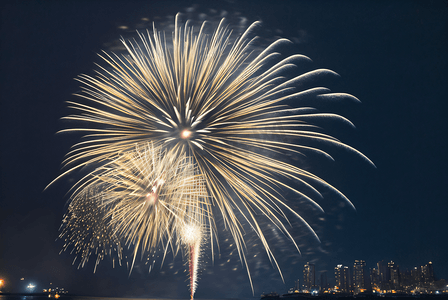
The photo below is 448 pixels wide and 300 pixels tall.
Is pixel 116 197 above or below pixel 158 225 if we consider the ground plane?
above

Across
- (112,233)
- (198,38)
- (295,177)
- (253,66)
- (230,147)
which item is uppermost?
(198,38)

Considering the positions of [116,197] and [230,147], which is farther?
[116,197]

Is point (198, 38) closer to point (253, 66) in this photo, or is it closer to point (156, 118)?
point (253, 66)

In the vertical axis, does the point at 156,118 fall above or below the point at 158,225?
above

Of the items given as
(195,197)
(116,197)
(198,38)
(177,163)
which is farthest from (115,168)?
(198,38)

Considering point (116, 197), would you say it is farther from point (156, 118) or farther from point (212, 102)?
point (212, 102)

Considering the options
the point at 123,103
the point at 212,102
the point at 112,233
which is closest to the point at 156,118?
the point at 123,103

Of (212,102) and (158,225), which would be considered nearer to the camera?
(212,102)

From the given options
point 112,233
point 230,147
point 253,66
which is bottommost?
point 112,233

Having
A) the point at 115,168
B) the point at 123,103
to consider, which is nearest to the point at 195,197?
the point at 115,168
